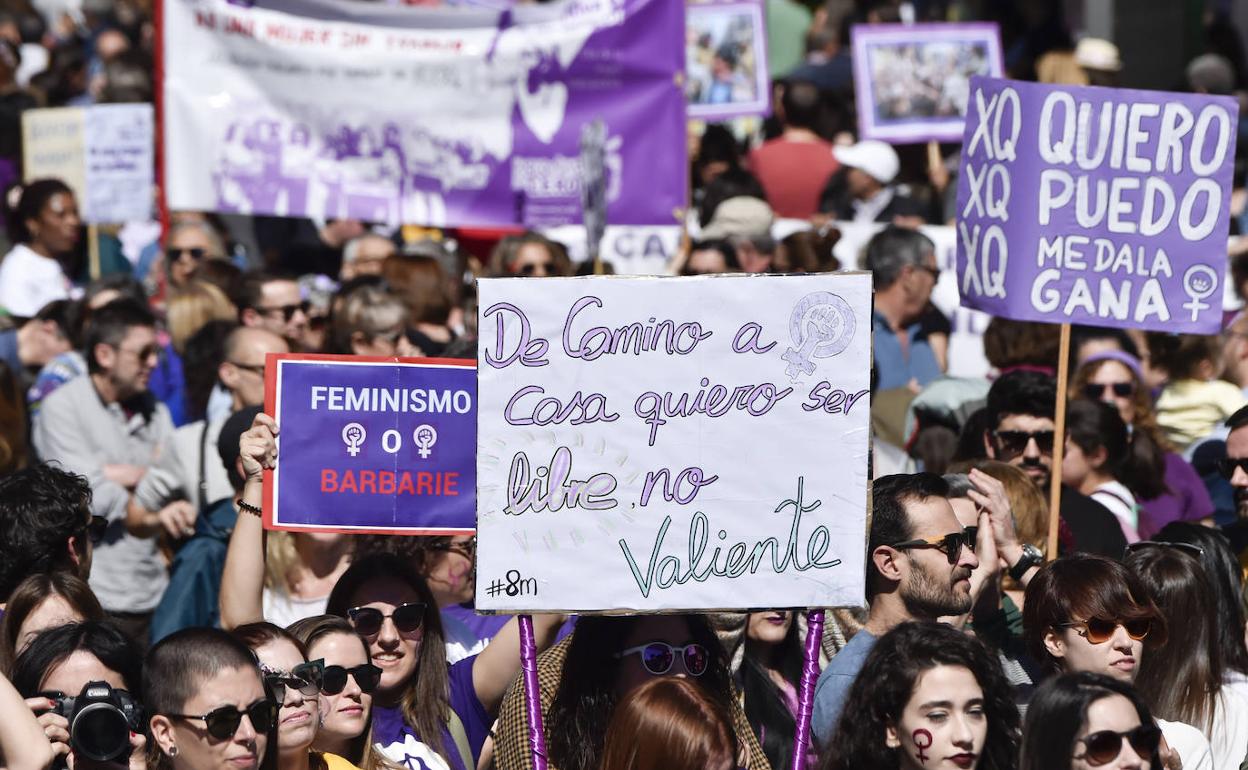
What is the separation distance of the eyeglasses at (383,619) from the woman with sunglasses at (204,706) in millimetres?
829

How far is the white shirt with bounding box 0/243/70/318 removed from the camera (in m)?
10.7

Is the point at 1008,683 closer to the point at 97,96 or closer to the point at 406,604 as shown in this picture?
the point at 406,604

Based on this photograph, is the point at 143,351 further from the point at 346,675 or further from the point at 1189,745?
the point at 1189,745

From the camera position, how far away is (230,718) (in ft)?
14.1

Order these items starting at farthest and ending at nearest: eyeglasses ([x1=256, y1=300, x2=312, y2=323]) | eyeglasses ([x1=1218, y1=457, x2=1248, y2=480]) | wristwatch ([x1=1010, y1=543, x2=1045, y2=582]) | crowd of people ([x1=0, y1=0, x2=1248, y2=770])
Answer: eyeglasses ([x1=256, y1=300, x2=312, y2=323]) < eyeglasses ([x1=1218, y1=457, x2=1248, y2=480]) < wristwatch ([x1=1010, y1=543, x2=1045, y2=582]) < crowd of people ([x1=0, y1=0, x2=1248, y2=770])

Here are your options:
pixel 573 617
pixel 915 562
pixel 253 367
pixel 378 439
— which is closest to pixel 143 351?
pixel 253 367

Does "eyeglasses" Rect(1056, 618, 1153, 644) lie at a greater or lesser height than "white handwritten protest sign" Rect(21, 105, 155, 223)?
lesser

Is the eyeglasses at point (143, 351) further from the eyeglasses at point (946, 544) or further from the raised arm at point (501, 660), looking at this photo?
the eyeglasses at point (946, 544)

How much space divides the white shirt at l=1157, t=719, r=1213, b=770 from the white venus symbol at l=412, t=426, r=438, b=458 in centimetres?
212

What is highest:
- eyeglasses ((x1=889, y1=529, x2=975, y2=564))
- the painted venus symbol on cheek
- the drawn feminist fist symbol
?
the drawn feminist fist symbol

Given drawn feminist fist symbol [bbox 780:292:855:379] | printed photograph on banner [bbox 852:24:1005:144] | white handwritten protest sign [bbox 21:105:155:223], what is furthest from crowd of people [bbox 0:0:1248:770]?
printed photograph on banner [bbox 852:24:1005:144]

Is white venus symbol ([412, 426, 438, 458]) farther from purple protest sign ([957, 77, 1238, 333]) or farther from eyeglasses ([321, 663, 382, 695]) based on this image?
purple protest sign ([957, 77, 1238, 333])

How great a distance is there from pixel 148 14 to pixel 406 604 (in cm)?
1552

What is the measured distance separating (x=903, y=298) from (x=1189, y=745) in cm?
408
